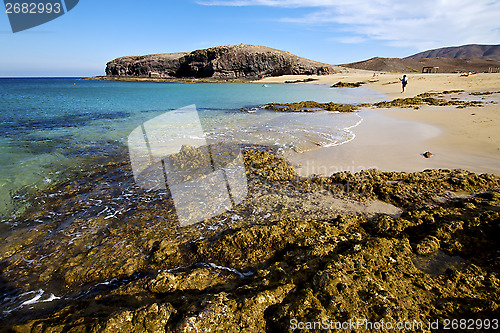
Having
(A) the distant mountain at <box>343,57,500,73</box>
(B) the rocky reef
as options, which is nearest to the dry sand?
(B) the rocky reef

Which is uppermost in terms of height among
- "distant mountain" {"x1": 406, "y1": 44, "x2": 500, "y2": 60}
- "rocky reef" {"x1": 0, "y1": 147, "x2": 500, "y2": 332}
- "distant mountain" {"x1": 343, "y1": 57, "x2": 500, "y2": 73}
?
"distant mountain" {"x1": 406, "y1": 44, "x2": 500, "y2": 60}

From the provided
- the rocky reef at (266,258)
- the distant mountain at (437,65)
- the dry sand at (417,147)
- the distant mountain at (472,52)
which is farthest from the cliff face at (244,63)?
the distant mountain at (472,52)

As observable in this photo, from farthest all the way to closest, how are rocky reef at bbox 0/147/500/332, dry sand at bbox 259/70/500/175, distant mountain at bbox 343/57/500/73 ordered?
distant mountain at bbox 343/57/500/73, dry sand at bbox 259/70/500/175, rocky reef at bbox 0/147/500/332

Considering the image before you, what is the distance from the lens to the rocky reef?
1841 millimetres

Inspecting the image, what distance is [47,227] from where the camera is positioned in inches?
152

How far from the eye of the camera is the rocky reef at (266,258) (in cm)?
184

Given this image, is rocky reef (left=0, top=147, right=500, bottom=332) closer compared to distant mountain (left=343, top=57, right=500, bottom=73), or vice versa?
rocky reef (left=0, top=147, right=500, bottom=332)

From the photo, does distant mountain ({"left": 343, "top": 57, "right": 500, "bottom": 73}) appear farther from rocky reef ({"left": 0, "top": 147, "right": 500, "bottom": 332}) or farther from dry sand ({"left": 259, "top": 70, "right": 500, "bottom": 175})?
rocky reef ({"left": 0, "top": 147, "right": 500, "bottom": 332})

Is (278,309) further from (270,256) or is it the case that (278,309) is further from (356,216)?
(356,216)

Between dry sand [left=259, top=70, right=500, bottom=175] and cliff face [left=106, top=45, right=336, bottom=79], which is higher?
cliff face [left=106, top=45, right=336, bottom=79]

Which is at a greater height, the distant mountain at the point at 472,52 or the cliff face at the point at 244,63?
the distant mountain at the point at 472,52

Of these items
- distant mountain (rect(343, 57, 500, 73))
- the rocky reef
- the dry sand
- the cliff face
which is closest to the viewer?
the rocky reef

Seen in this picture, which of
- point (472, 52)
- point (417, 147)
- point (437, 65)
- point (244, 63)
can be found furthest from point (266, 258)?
point (472, 52)

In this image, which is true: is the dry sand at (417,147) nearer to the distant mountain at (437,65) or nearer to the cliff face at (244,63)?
the distant mountain at (437,65)
